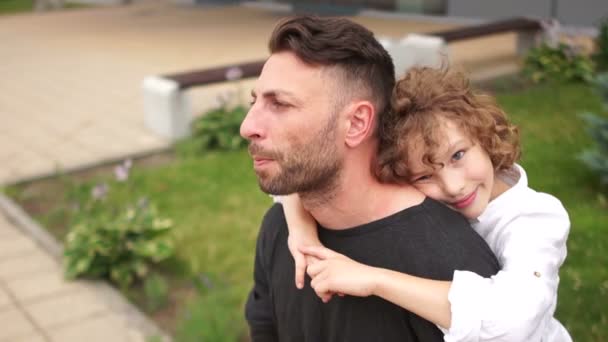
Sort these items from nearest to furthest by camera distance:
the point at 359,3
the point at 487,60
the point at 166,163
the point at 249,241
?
the point at 249,241 < the point at 166,163 < the point at 487,60 < the point at 359,3

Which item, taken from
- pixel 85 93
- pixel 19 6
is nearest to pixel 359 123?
pixel 85 93

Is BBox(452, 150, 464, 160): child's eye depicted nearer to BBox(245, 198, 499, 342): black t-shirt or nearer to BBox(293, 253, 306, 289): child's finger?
BBox(245, 198, 499, 342): black t-shirt

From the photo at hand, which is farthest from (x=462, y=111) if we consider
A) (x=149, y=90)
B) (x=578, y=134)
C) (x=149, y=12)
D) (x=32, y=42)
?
(x=149, y=12)

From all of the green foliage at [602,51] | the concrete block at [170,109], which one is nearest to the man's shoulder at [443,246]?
the concrete block at [170,109]

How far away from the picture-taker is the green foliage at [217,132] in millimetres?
7773

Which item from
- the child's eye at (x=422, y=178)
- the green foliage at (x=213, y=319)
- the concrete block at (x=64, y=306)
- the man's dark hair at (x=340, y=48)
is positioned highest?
the man's dark hair at (x=340, y=48)


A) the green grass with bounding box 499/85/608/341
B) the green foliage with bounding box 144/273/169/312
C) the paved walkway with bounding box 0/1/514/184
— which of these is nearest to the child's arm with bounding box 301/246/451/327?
the green grass with bounding box 499/85/608/341

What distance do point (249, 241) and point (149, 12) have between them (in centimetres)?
1753

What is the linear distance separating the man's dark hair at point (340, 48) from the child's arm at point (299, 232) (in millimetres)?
366

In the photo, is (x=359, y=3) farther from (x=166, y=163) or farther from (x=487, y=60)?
(x=166, y=163)

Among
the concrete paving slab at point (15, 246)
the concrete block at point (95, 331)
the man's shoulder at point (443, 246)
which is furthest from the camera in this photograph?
the concrete paving slab at point (15, 246)

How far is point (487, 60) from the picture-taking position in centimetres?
1155

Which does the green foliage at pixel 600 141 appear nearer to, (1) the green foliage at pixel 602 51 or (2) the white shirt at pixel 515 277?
(2) the white shirt at pixel 515 277

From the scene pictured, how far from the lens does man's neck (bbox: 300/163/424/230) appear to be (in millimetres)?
1941
